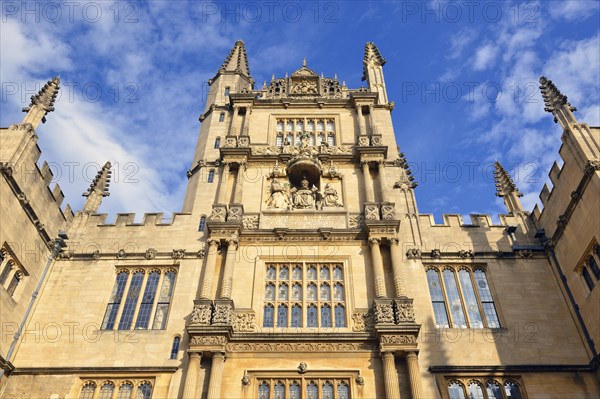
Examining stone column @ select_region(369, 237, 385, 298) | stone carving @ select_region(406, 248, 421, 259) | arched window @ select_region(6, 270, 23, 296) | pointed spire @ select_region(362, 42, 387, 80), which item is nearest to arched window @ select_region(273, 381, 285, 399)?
stone column @ select_region(369, 237, 385, 298)

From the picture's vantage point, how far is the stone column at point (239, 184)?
74.0 feet

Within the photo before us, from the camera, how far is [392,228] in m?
20.6

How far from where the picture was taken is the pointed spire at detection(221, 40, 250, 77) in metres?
31.5

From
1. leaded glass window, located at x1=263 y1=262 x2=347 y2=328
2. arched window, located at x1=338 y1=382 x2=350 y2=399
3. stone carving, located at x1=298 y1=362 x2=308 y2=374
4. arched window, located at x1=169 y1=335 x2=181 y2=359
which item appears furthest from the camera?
leaded glass window, located at x1=263 y1=262 x2=347 y2=328

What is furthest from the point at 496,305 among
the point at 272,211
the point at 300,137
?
the point at 300,137

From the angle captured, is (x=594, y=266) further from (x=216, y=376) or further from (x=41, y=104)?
(x=41, y=104)

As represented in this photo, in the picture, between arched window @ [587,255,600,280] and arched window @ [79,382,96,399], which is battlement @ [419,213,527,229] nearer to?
arched window @ [587,255,600,280]

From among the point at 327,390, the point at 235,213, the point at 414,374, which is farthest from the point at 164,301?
the point at 414,374

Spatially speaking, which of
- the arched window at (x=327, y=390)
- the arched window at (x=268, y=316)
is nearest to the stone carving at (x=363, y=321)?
the arched window at (x=327, y=390)

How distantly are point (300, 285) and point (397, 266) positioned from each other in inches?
148

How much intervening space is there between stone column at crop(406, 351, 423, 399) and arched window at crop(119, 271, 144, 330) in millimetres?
10039

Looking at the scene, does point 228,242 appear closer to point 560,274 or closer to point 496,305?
point 496,305

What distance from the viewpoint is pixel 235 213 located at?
847 inches

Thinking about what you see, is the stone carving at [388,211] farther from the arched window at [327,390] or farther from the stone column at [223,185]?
the arched window at [327,390]
